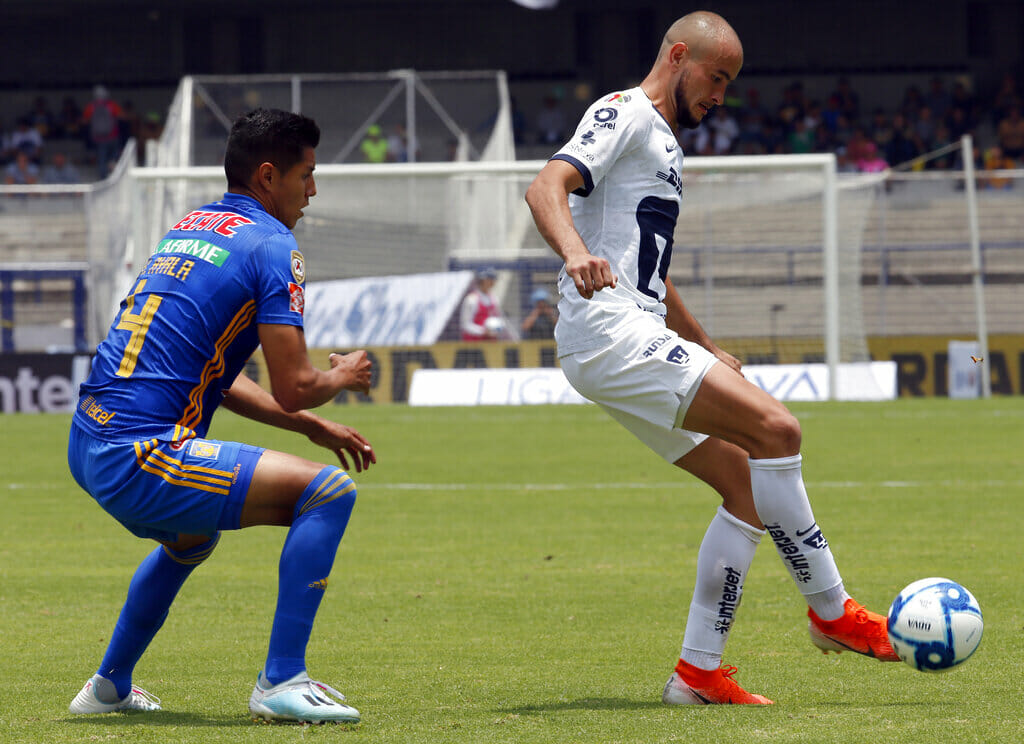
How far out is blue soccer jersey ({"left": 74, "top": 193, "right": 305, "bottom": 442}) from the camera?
3875 mm

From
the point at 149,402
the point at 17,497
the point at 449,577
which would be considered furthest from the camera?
the point at 17,497

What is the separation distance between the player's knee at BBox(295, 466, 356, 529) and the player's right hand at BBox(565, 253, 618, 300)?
0.86m

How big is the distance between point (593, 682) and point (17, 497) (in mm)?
6981

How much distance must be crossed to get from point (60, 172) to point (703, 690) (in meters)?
29.6

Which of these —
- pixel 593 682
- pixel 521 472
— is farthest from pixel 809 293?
pixel 593 682

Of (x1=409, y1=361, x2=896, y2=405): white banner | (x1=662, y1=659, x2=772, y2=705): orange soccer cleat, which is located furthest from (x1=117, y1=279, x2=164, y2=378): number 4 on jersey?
(x1=409, y1=361, x2=896, y2=405): white banner

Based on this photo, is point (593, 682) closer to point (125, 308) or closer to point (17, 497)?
point (125, 308)

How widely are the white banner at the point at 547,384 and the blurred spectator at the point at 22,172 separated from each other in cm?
1626

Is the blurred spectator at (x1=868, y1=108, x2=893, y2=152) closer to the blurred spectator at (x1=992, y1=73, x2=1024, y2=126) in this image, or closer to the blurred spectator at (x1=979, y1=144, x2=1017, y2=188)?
the blurred spectator at (x1=979, y1=144, x2=1017, y2=188)

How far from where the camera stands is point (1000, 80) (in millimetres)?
33094

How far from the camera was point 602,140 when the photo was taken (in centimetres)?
430

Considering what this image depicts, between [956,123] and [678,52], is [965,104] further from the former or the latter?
[678,52]

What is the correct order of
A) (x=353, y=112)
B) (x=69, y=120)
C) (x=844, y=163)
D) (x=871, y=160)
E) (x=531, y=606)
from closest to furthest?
1. (x=531, y=606)
2. (x=353, y=112)
3. (x=871, y=160)
4. (x=844, y=163)
5. (x=69, y=120)

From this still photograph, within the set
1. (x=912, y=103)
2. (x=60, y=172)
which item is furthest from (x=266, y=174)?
(x=912, y=103)
